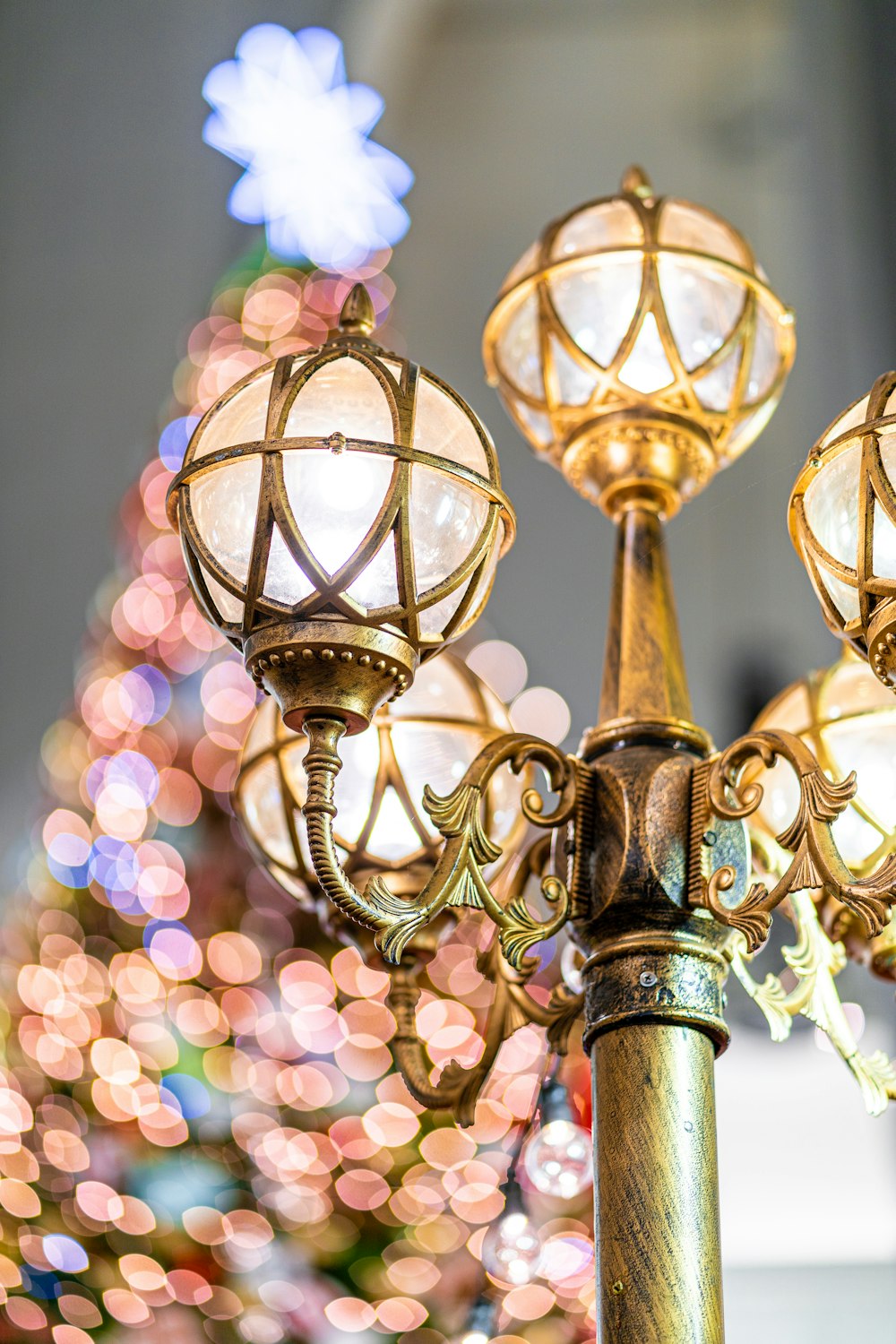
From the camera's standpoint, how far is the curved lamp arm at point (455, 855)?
90 cm

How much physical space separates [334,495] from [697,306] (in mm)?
470

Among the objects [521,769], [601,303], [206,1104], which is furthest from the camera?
[206,1104]

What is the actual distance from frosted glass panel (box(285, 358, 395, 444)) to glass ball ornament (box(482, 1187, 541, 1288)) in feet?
1.82

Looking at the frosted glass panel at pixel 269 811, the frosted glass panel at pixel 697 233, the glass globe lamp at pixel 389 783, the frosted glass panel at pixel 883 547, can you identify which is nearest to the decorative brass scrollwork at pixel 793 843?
the frosted glass panel at pixel 883 547

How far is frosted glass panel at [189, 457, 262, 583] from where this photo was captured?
0.91 m

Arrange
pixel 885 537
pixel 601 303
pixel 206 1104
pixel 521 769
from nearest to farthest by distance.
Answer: pixel 885 537 → pixel 521 769 → pixel 601 303 → pixel 206 1104

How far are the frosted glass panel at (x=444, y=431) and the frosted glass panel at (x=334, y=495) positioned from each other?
37 millimetres

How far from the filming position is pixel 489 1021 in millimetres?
1160

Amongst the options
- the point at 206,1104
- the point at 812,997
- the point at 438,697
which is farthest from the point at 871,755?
the point at 206,1104

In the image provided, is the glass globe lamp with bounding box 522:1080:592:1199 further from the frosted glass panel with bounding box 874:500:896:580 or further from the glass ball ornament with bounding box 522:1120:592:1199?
the frosted glass panel with bounding box 874:500:896:580

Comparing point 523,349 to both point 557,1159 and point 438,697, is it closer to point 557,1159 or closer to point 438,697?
point 438,697

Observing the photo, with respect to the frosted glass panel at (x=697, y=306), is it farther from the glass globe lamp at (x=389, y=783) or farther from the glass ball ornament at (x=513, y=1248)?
the glass ball ornament at (x=513, y=1248)

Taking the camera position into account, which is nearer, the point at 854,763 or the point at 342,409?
the point at 342,409

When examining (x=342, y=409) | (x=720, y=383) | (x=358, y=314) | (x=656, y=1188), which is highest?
(x=720, y=383)
